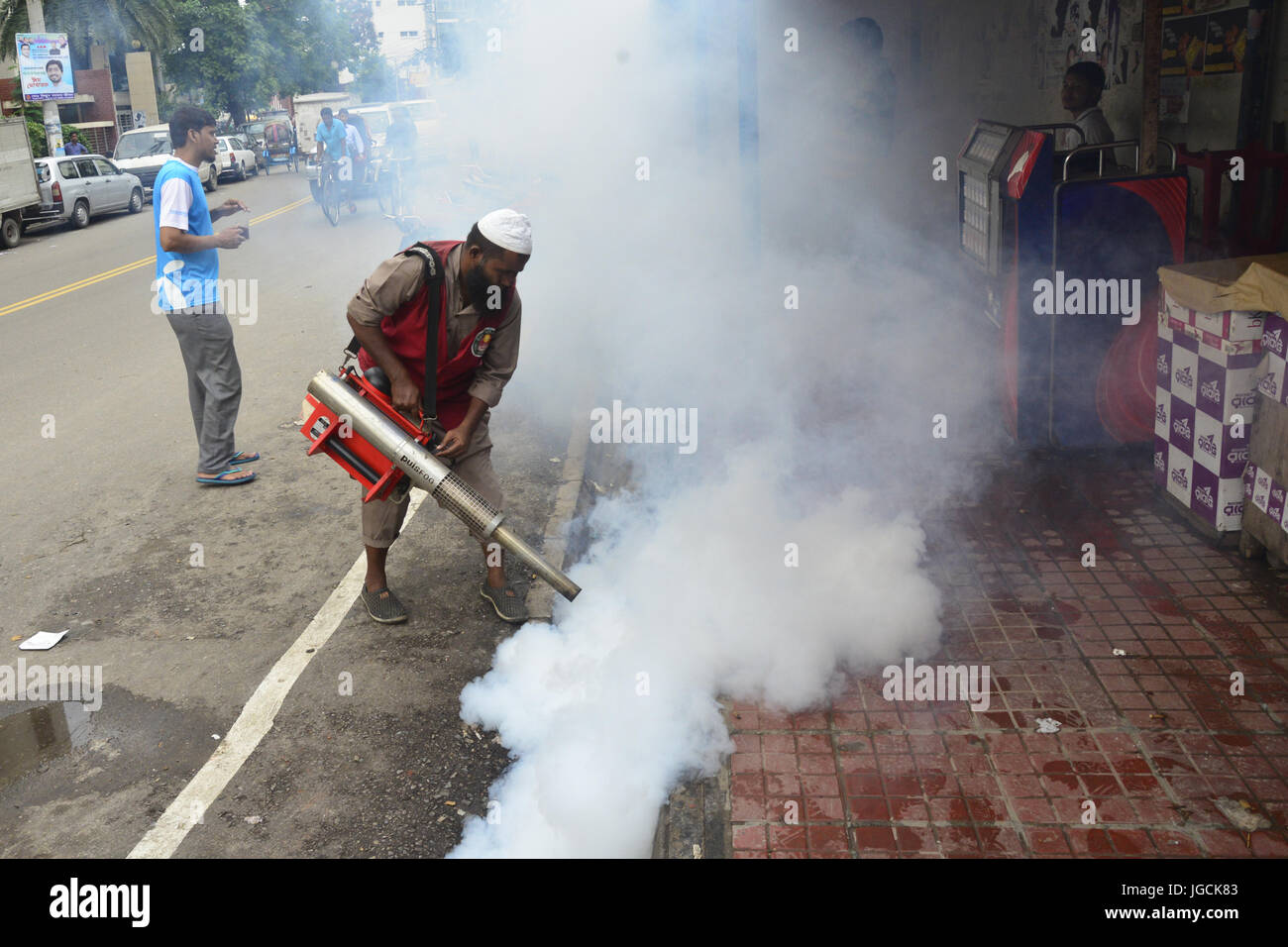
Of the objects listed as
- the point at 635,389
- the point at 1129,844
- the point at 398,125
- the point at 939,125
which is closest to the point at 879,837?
the point at 1129,844

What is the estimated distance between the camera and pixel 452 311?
3600 millimetres

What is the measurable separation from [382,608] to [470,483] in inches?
24.1

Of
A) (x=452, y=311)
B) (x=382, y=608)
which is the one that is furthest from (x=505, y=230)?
(x=382, y=608)

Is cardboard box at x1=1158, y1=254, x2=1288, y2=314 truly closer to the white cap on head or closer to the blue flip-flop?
the white cap on head

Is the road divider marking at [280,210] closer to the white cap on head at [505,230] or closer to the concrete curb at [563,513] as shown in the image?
the concrete curb at [563,513]

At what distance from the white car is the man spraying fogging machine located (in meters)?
23.2

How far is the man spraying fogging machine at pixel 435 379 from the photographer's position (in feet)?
11.3

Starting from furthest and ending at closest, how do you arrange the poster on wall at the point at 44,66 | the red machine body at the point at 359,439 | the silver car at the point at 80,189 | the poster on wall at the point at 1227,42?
the poster on wall at the point at 44,66
the silver car at the point at 80,189
the poster on wall at the point at 1227,42
the red machine body at the point at 359,439

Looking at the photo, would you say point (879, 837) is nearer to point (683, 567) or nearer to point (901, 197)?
point (683, 567)

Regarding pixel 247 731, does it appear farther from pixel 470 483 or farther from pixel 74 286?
pixel 74 286

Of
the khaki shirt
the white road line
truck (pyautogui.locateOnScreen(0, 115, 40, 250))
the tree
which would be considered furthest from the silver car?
the khaki shirt

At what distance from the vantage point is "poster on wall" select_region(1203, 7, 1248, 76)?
480 centimetres

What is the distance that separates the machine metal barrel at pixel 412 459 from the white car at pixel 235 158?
23.4 meters

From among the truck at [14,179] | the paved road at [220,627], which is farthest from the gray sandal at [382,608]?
the truck at [14,179]
